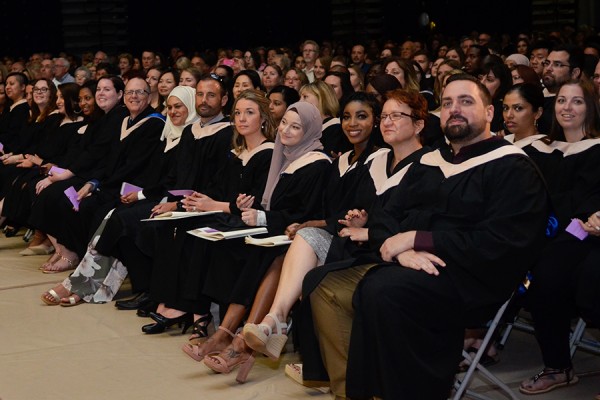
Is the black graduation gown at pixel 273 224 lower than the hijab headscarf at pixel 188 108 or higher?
lower

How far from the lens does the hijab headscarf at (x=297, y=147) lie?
6438 mm

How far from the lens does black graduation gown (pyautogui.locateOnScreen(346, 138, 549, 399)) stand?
4.60 meters

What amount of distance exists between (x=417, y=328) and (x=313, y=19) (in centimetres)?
2104

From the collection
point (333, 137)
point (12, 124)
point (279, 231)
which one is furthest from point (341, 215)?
point (12, 124)

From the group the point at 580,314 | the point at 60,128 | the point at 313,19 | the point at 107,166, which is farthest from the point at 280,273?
the point at 313,19

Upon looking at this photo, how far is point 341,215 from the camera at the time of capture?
5906mm

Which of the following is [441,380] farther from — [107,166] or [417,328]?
[107,166]

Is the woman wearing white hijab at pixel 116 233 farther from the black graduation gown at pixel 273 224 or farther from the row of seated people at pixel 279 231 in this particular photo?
the black graduation gown at pixel 273 224

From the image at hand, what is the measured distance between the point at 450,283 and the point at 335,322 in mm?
599

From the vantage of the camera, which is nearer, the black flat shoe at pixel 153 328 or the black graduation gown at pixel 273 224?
the black graduation gown at pixel 273 224

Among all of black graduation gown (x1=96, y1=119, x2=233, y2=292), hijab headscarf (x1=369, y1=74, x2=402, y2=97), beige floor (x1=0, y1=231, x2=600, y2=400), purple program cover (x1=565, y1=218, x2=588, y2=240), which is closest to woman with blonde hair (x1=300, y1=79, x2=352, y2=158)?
hijab headscarf (x1=369, y1=74, x2=402, y2=97)

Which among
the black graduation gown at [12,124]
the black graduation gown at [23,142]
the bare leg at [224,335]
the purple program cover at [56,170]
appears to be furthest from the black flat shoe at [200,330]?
the black graduation gown at [12,124]

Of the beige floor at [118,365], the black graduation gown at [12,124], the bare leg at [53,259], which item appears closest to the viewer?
the beige floor at [118,365]

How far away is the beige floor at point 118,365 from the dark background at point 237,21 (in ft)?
56.0
